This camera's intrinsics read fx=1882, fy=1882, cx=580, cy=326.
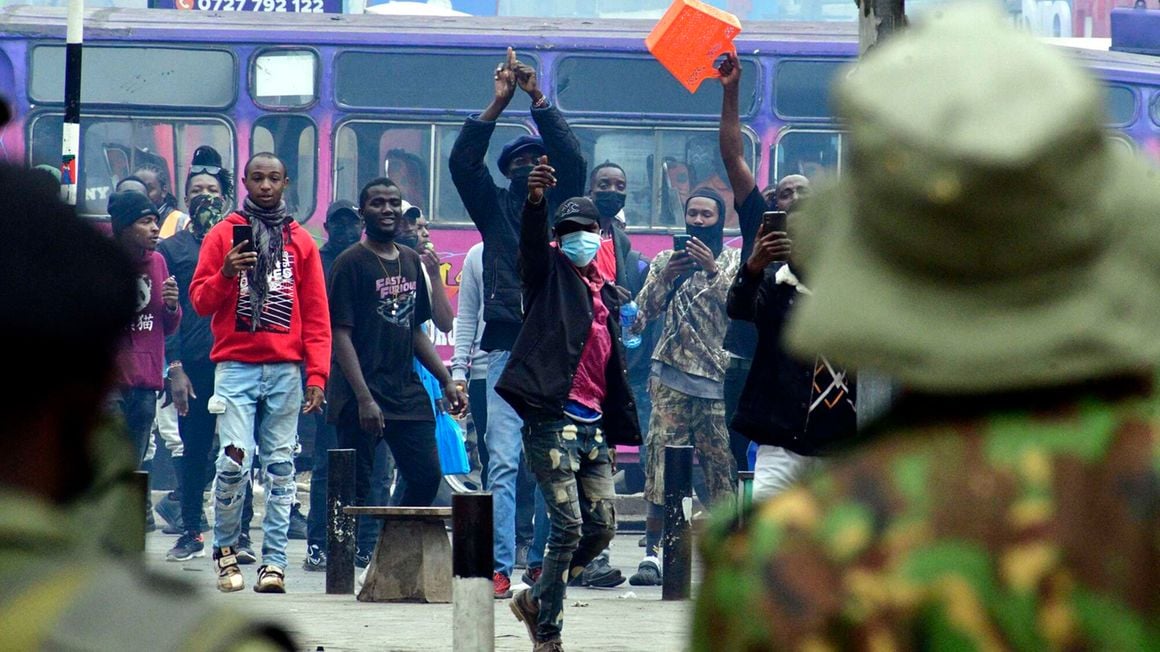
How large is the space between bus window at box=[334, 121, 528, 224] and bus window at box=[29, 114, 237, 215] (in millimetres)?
970

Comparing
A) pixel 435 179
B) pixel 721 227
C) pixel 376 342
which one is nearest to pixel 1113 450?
pixel 376 342

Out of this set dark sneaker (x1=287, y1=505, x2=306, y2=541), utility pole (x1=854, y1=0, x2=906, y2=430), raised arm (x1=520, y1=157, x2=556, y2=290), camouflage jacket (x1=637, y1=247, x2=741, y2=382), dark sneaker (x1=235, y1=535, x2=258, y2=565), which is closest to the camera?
utility pole (x1=854, y1=0, x2=906, y2=430)

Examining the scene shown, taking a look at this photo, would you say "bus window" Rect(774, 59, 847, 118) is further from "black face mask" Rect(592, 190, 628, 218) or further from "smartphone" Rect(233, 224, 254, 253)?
"smartphone" Rect(233, 224, 254, 253)

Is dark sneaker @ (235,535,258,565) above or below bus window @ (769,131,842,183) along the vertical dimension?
below

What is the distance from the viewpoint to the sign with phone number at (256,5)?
18500mm

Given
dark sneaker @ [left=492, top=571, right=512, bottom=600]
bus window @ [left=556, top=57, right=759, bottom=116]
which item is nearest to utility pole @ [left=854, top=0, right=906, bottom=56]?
dark sneaker @ [left=492, top=571, right=512, bottom=600]

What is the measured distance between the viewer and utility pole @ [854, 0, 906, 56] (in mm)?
5480

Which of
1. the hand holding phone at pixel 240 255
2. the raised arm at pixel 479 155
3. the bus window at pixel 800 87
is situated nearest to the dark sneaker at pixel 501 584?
the raised arm at pixel 479 155

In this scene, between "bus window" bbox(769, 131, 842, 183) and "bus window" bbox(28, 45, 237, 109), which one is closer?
"bus window" bbox(28, 45, 237, 109)

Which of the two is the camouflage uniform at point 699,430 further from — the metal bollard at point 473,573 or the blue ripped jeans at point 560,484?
the metal bollard at point 473,573

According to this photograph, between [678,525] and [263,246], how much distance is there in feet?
8.76

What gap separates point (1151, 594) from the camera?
136cm

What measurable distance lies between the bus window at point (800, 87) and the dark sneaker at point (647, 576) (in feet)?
21.1

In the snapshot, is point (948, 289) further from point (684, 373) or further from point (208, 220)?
point (208, 220)
